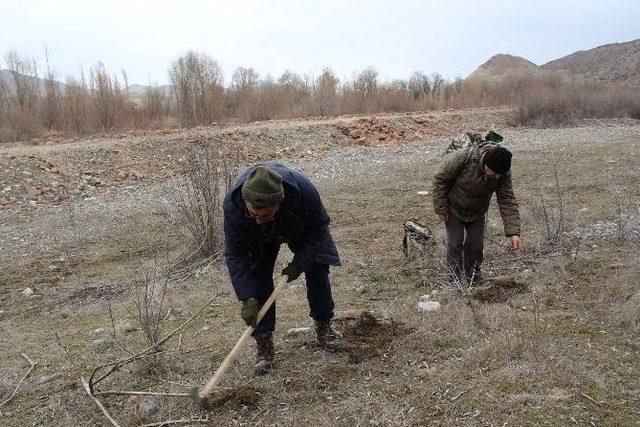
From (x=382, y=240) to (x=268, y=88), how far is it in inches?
537

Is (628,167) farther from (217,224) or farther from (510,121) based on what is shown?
(510,121)

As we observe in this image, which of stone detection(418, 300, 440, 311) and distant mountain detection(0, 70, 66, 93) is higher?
distant mountain detection(0, 70, 66, 93)

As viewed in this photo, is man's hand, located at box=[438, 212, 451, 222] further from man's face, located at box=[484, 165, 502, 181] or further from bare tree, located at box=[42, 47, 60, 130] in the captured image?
bare tree, located at box=[42, 47, 60, 130]

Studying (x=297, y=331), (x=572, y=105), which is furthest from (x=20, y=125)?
(x=572, y=105)

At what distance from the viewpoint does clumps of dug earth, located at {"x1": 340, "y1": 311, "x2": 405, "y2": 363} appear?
126 inches

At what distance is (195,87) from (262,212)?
13.9 metres

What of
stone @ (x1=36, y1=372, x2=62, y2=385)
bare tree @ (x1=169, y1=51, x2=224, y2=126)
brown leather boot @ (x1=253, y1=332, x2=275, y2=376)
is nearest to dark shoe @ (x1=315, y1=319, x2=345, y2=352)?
brown leather boot @ (x1=253, y1=332, x2=275, y2=376)

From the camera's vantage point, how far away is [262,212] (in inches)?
101

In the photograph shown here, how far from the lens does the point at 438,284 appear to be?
13.8ft

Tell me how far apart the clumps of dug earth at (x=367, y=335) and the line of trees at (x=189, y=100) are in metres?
7.27

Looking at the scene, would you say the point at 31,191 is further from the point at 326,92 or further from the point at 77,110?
the point at 326,92

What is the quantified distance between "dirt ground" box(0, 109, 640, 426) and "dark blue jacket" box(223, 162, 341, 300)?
1.89 feet

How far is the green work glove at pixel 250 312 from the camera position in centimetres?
274

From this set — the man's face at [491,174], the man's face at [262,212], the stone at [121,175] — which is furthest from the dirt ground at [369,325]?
the stone at [121,175]
